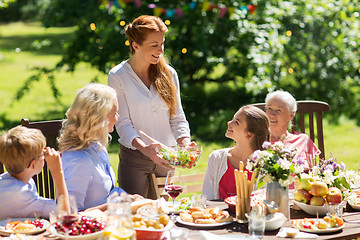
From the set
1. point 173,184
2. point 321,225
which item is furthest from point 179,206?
point 321,225

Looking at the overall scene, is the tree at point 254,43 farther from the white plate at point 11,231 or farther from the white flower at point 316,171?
the white plate at point 11,231

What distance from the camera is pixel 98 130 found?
3.58 meters

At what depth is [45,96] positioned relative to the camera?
12.6 m

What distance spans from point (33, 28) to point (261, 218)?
21.8 m

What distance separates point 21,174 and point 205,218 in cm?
108

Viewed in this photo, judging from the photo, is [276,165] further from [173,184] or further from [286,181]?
[173,184]

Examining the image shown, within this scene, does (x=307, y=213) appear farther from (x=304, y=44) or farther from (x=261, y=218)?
(x=304, y=44)

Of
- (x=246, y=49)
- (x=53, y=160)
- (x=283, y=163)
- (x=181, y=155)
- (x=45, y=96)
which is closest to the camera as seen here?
(x=53, y=160)

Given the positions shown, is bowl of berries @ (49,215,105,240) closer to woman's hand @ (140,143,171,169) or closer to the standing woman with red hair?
woman's hand @ (140,143,171,169)

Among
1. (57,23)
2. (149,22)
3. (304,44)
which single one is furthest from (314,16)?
(149,22)

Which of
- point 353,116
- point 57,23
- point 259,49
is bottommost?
point 353,116

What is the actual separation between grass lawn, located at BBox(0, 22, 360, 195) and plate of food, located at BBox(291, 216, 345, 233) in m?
4.15

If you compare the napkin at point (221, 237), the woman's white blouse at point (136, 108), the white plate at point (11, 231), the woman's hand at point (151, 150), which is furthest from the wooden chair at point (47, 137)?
the napkin at point (221, 237)

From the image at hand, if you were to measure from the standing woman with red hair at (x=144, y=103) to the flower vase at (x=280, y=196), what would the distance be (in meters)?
1.13
